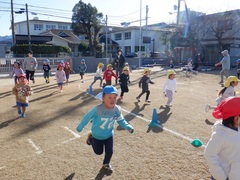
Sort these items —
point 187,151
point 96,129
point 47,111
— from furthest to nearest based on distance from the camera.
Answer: point 47,111, point 187,151, point 96,129

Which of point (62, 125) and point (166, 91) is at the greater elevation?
point (166, 91)

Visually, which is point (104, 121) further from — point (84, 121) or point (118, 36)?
point (118, 36)

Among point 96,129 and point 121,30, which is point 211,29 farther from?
point 96,129

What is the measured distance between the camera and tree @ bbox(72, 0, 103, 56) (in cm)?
3228

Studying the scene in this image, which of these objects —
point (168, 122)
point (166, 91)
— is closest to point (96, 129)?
point (168, 122)

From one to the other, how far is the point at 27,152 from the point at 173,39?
1181 inches

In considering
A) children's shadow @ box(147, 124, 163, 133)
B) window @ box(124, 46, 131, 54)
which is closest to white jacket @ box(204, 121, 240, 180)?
children's shadow @ box(147, 124, 163, 133)

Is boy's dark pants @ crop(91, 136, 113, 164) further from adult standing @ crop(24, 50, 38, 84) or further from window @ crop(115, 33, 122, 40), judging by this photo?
window @ crop(115, 33, 122, 40)

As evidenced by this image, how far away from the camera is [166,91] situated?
7.85 m

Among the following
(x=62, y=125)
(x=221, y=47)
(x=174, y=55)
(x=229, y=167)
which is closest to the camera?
(x=229, y=167)

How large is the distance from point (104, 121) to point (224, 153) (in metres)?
1.72

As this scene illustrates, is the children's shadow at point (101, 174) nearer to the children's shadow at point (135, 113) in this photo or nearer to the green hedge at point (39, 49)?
the children's shadow at point (135, 113)

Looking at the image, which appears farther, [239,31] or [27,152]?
[239,31]

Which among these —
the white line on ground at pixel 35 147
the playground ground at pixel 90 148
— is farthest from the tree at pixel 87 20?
the white line on ground at pixel 35 147
